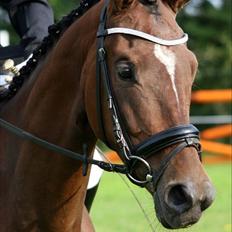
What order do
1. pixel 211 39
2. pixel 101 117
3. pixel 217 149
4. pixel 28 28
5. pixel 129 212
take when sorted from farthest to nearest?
pixel 211 39 < pixel 217 149 < pixel 129 212 < pixel 28 28 < pixel 101 117

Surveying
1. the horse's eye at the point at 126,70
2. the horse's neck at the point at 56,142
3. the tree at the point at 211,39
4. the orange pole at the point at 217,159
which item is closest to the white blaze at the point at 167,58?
the horse's eye at the point at 126,70

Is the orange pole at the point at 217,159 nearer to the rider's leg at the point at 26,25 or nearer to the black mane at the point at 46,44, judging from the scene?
the rider's leg at the point at 26,25

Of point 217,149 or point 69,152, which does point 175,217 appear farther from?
point 217,149

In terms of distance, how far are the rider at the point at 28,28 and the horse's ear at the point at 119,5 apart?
1158mm

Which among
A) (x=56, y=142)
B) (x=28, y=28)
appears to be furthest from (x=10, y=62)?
(x=56, y=142)

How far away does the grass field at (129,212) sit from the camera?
30.7ft

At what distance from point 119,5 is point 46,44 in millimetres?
682

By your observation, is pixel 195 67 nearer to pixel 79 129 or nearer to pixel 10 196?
pixel 79 129

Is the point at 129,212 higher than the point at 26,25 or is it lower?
lower

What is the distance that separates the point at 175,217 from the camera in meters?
3.26

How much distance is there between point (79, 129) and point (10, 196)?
57cm

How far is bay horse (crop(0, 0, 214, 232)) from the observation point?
130 inches

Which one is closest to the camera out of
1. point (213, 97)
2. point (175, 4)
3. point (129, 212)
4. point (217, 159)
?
point (175, 4)

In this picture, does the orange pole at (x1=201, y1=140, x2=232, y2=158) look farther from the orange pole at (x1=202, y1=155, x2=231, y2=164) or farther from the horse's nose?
the horse's nose
